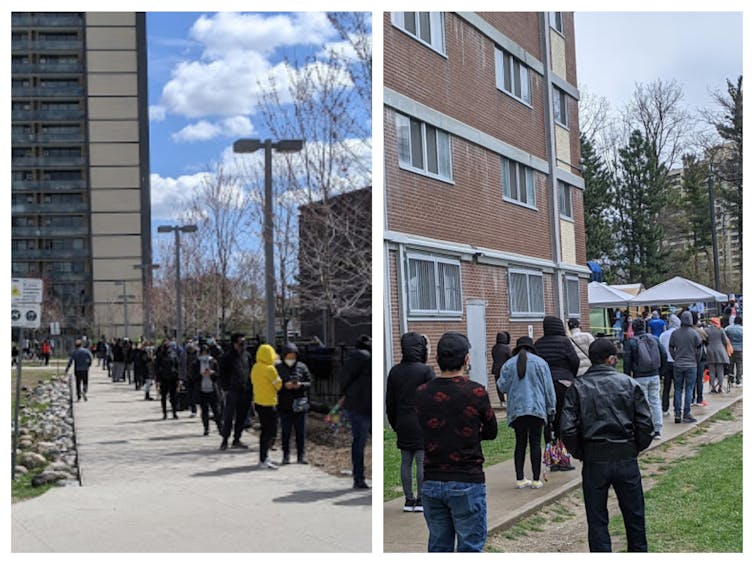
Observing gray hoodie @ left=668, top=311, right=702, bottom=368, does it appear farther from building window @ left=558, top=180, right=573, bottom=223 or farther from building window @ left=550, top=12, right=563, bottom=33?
building window @ left=550, top=12, right=563, bottom=33

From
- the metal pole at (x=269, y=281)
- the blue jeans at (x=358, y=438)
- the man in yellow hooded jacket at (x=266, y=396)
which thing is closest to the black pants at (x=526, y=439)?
the blue jeans at (x=358, y=438)

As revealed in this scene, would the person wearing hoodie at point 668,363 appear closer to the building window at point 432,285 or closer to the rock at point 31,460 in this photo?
the building window at point 432,285

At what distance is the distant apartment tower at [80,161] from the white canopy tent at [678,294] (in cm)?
616

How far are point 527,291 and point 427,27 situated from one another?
289 centimetres

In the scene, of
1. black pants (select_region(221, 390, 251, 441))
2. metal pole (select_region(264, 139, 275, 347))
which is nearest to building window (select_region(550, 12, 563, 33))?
metal pole (select_region(264, 139, 275, 347))

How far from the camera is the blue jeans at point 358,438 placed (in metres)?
10.1

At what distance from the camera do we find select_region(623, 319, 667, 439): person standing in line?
424 inches

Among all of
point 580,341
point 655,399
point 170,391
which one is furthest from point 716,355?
point 170,391

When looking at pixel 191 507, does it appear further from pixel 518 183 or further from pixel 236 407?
pixel 236 407

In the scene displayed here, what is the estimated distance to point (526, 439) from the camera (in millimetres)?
8906

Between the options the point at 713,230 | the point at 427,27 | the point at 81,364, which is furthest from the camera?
the point at 81,364

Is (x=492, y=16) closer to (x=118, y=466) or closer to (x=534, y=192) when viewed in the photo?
(x=534, y=192)
